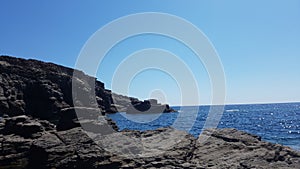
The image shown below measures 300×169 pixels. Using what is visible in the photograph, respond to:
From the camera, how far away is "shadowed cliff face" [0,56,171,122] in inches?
3457

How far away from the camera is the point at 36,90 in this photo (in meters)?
97.8

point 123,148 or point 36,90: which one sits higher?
point 36,90

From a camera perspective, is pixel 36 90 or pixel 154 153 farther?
pixel 36 90

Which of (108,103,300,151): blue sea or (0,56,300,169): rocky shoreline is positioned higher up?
(0,56,300,169): rocky shoreline

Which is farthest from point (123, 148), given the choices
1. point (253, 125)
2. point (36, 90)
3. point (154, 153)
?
point (36, 90)

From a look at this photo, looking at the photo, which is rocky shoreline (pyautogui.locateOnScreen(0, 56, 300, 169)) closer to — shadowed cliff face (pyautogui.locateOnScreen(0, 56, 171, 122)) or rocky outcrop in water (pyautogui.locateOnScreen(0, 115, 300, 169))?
rocky outcrop in water (pyautogui.locateOnScreen(0, 115, 300, 169))

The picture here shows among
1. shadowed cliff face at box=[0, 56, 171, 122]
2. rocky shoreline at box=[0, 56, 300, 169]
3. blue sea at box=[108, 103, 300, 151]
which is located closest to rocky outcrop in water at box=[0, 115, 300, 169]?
rocky shoreline at box=[0, 56, 300, 169]

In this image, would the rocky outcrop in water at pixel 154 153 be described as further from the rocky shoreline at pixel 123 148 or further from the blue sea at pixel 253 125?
the blue sea at pixel 253 125

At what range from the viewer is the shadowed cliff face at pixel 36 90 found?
87812 mm

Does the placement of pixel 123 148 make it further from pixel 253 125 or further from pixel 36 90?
pixel 36 90

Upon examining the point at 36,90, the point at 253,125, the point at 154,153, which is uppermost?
the point at 36,90

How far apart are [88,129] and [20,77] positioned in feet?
278

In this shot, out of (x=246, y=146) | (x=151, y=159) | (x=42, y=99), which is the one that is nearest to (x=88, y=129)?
(x=151, y=159)

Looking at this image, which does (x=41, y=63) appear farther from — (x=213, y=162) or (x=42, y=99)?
(x=213, y=162)
